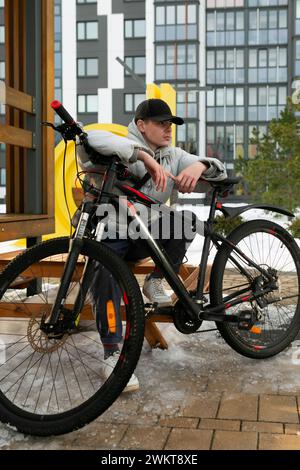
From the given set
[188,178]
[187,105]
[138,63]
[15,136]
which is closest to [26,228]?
[15,136]

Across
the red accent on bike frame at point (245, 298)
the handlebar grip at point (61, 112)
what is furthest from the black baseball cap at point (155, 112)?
the red accent on bike frame at point (245, 298)

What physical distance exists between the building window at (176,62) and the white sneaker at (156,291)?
43.9 metres

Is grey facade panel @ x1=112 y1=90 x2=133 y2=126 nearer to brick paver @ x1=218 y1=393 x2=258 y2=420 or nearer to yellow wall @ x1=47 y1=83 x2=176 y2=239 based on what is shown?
yellow wall @ x1=47 y1=83 x2=176 y2=239

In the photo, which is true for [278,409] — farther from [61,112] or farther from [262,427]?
[61,112]

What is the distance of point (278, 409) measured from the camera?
9.26 ft

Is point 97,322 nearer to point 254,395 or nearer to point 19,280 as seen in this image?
point 19,280

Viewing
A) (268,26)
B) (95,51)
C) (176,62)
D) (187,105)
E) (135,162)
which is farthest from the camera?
(268,26)

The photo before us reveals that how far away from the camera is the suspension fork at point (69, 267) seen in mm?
2625

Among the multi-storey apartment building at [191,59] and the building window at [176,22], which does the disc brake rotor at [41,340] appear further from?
the building window at [176,22]

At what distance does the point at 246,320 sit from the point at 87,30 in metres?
44.9

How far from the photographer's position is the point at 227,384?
3199 millimetres

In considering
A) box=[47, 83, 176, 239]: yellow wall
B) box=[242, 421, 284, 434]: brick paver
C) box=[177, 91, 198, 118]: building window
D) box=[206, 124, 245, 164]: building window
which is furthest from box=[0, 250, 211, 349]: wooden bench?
box=[206, 124, 245, 164]: building window

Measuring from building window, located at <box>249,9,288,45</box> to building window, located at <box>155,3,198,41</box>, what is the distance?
15.7ft

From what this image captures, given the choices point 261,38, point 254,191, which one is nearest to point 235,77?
point 261,38
